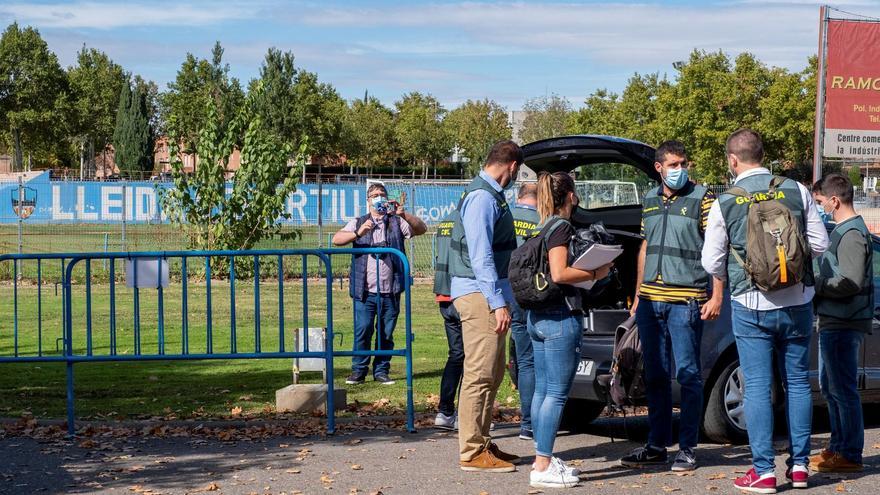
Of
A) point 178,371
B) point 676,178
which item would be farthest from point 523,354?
point 178,371

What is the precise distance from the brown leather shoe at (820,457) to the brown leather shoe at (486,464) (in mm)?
1806

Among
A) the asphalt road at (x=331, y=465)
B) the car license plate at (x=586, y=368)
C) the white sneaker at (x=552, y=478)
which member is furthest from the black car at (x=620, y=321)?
the white sneaker at (x=552, y=478)

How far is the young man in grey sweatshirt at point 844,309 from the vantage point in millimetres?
6801

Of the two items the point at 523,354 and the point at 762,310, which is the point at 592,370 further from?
the point at 762,310

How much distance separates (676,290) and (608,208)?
9.16ft

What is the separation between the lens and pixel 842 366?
689 cm

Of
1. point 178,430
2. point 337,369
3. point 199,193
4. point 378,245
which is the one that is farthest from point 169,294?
point 178,430

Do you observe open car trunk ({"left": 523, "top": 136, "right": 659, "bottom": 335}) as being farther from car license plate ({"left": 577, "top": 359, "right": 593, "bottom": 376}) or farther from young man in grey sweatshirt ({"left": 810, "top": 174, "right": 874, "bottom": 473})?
young man in grey sweatshirt ({"left": 810, "top": 174, "right": 874, "bottom": 473})

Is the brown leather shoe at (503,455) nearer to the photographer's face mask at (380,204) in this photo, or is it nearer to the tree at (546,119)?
the photographer's face mask at (380,204)

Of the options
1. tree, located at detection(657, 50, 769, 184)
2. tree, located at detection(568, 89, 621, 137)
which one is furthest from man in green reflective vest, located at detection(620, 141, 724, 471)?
tree, located at detection(568, 89, 621, 137)

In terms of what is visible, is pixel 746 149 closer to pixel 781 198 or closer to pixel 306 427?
pixel 781 198

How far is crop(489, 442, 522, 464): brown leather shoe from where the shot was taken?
24.0 ft

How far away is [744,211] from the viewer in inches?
248

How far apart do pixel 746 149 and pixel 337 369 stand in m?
6.21
